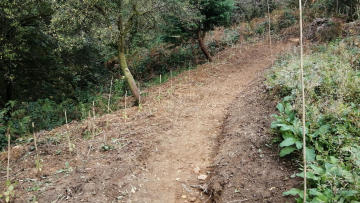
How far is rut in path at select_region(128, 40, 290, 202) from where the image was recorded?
3.64 m

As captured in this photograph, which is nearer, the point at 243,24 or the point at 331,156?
the point at 331,156

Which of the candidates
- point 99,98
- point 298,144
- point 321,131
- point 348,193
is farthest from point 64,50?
point 348,193

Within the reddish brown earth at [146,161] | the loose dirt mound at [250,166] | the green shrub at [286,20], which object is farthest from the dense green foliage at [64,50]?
the green shrub at [286,20]

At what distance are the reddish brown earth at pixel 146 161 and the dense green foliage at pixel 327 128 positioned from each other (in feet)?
1.29

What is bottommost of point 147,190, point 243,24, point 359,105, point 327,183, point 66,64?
point 147,190

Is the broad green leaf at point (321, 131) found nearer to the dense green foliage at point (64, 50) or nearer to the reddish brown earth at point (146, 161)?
the reddish brown earth at point (146, 161)

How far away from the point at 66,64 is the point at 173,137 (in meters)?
9.14

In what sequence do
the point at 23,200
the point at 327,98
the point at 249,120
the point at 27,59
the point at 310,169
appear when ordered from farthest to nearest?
the point at 27,59, the point at 249,120, the point at 327,98, the point at 23,200, the point at 310,169

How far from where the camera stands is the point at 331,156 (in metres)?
2.91

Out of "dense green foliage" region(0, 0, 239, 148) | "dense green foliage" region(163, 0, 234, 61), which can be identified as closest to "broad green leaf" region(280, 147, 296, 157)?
"dense green foliage" region(0, 0, 239, 148)

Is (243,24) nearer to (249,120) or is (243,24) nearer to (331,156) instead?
(249,120)

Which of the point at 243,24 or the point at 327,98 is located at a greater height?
the point at 243,24

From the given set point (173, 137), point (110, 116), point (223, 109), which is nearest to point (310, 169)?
point (173, 137)

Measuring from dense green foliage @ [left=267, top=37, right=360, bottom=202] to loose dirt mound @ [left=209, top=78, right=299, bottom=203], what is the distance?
0.25 m
